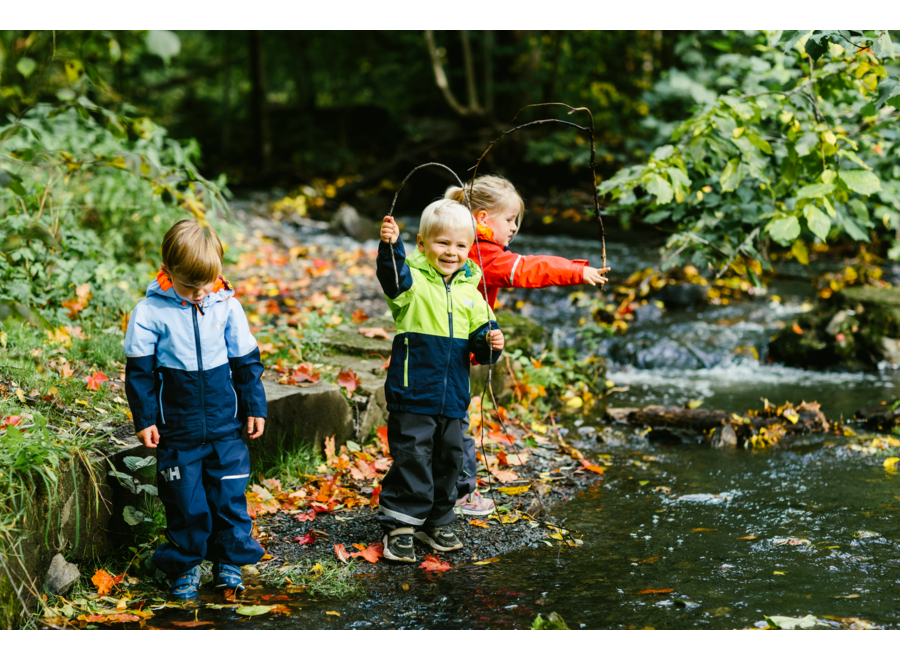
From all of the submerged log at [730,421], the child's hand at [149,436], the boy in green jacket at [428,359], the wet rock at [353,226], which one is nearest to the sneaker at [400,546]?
the boy in green jacket at [428,359]

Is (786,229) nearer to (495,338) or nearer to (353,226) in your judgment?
(495,338)

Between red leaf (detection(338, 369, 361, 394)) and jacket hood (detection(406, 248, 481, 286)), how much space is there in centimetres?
143

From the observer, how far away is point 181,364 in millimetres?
2883

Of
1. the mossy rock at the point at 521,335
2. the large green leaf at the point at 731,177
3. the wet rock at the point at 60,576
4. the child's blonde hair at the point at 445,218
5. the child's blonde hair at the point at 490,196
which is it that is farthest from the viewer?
the mossy rock at the point at 521,335

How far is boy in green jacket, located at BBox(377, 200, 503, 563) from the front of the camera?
3205 millimetres

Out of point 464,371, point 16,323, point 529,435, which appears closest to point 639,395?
point 529,435

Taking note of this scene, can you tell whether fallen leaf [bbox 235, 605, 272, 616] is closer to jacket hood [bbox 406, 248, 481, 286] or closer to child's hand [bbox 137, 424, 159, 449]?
child's hand [bbox 137, 424, 159, 449]

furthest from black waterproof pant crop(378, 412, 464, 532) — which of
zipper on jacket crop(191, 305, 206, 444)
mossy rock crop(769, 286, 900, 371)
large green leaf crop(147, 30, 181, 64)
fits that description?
mossy rock crop(769, 286, 900, 371)

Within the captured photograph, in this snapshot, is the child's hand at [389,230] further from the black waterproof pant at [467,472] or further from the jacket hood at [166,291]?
the black waterproof pant at [467,472]

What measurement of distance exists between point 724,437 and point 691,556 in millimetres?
2038

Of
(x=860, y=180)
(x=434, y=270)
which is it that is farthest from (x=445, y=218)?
(x=860, y=180)

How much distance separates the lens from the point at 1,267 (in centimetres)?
471

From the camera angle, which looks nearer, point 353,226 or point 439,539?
point 439,539

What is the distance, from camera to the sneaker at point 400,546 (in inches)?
126
